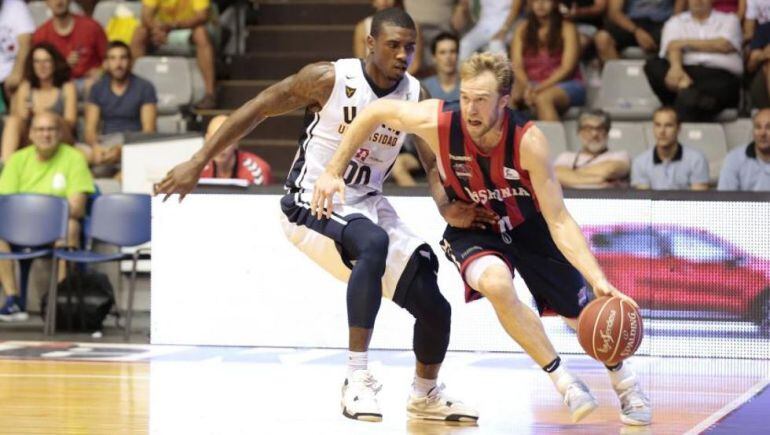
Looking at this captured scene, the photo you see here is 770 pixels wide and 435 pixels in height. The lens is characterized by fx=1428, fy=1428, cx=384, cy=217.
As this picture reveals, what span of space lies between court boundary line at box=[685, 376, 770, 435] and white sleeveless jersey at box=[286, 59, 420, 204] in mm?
1735

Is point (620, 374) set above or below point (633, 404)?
above

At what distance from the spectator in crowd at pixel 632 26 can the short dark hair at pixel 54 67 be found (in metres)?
4.44

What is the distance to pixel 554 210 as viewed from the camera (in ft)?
19.0

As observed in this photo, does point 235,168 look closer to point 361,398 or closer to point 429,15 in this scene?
point 429,15

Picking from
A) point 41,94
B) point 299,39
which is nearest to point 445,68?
point 299,39

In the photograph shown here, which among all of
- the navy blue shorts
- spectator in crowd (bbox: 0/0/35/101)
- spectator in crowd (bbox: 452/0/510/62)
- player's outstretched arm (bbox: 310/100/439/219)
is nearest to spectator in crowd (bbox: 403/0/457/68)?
spectator in crowd (bbox: 452/0/510/62)

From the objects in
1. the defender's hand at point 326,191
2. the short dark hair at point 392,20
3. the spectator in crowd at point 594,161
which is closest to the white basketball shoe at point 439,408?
the defender's hand at point 326,191

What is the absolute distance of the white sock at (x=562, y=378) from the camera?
5.76 meters

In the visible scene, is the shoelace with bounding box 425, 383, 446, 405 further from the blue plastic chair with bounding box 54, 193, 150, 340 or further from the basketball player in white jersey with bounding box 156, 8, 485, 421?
the blue plastic chair with bounding box 54, 193, 150, 340

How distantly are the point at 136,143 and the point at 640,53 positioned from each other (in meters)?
4.24

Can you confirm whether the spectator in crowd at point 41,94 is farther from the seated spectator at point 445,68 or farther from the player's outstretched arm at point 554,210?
the player's outstretched arm at point 554,210

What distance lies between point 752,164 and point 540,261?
429 cm

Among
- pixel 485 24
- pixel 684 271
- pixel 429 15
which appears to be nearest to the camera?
pixel 684 271

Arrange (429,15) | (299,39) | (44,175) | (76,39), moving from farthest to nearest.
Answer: (299,39), (76,39), (429,15), (44,175)
